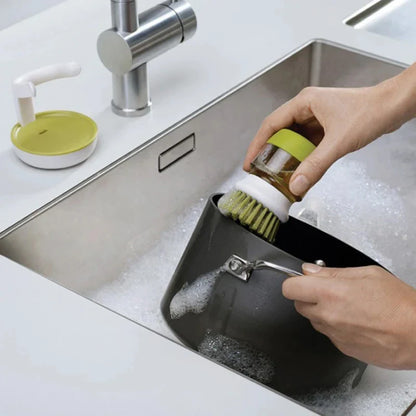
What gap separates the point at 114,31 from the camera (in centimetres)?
85

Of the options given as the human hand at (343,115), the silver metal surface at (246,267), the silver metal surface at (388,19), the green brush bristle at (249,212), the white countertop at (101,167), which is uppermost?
the human hand at (343,115)

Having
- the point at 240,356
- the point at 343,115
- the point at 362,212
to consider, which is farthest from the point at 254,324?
the point at 362,212

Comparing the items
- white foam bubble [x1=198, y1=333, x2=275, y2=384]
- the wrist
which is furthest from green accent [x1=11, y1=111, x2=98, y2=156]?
the wrist

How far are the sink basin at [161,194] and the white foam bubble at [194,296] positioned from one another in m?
0.09

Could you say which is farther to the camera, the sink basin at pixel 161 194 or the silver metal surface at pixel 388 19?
the silver metal surface at pixel 388 19

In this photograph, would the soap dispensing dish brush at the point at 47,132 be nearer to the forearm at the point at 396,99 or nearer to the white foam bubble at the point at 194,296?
the white foam bubble at the point at 194,296

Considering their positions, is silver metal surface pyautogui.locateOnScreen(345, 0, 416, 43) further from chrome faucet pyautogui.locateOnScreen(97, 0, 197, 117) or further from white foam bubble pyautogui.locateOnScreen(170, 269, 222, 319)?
white foam bubble pyautogui.locateOnScreen(170, 269, 222, 319)

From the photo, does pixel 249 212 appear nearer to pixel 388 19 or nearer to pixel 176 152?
pixel 176 152

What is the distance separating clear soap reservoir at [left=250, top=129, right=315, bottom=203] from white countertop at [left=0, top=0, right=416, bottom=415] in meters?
0.19

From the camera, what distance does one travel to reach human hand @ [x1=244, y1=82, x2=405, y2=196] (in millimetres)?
797

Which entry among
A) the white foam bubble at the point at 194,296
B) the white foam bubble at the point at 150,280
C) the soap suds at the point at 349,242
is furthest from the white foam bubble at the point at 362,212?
the white foam bubble at the point at 194,296

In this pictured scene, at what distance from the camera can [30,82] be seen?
80 cm

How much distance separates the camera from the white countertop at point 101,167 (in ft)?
→ 1.92

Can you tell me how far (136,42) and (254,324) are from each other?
1.16ft
